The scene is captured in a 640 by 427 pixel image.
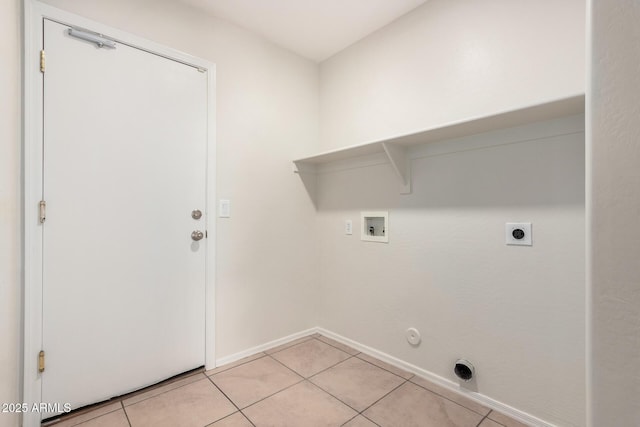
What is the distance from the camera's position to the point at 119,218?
158 centimetres

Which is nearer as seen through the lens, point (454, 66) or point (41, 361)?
point (41, 361)

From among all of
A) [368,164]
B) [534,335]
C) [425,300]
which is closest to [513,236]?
[534,335]

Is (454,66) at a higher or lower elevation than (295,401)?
higher

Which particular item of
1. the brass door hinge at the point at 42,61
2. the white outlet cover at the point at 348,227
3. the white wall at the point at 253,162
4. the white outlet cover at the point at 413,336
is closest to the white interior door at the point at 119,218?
the brass door hinge at the point at 42,61

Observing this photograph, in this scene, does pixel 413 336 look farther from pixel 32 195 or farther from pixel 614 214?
pixel 32 195

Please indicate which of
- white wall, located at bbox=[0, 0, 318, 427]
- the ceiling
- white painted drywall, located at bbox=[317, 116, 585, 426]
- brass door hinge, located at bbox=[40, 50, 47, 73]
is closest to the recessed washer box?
white painted drywall, located at bbox=[317, 116, 585, 426]

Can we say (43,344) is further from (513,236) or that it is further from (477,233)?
(513,236)

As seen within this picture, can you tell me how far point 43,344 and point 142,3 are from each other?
193 centimetres

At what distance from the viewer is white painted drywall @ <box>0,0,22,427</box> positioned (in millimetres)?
1166

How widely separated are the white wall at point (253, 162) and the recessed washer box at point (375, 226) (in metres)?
0.54

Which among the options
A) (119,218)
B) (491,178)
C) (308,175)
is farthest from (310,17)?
(119,218)

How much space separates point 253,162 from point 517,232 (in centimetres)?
176

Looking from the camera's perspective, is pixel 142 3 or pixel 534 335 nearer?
pixel 534 335

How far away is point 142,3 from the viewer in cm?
167
